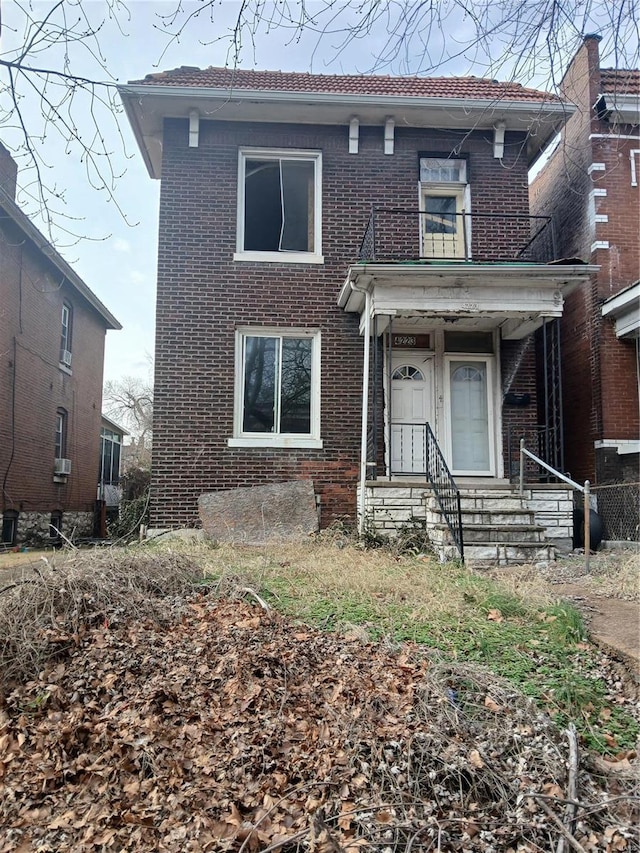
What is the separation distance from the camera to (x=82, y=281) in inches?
660

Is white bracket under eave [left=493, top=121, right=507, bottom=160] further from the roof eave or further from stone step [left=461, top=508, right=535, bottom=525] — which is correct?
stone step [left=461, top=508, right=535, bottom=525]

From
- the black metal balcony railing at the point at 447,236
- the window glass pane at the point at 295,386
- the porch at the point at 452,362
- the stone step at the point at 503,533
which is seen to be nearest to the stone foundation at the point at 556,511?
the porch at the point at 452,362

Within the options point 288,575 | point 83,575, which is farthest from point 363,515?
point 83,575

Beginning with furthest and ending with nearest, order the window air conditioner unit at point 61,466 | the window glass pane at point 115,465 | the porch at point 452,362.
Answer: the window glass pane at point 115,465, the window air conditioner unit at point 61,466, the porch at point 452,362

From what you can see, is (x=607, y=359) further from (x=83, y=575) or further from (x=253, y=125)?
(x=83, y=575)

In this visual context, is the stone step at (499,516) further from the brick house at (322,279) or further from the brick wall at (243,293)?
the brick wall at (243,293)

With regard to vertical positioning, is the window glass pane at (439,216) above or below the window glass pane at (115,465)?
above

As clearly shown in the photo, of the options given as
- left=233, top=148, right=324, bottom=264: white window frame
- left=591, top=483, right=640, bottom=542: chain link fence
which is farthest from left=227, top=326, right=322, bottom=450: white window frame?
left=591, top=483, right=640, bottom=542: chain link fence

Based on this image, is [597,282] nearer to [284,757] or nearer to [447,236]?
[447,236]

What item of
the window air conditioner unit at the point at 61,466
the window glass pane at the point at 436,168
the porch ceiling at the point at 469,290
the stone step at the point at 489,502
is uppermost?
the window glass pane at the point at 436,168

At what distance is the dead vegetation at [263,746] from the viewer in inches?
94.5

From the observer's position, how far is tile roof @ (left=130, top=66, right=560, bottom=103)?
9.58 metres

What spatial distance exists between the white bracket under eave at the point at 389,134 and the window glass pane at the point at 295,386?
138 inches

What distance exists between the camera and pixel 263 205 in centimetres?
998
